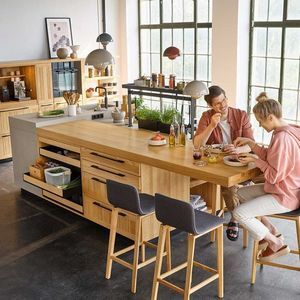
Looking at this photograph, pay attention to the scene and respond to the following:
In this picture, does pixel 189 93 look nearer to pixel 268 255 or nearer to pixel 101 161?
pixel 101 161

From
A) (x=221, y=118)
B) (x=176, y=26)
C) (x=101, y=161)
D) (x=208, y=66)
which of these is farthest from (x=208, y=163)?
(x=176, y=26)

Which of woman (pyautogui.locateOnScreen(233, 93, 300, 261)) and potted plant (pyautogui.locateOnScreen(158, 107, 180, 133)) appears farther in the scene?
potted plant (pyautogui.locateOnScreen(158, 107, 180, 133))

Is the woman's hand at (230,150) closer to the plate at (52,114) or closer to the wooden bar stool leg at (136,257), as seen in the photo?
the wooden bar stool leg at (136,257)

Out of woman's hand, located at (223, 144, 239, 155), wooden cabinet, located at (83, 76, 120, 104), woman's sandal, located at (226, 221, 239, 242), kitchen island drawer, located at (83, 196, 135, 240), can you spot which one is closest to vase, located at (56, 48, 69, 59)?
wooden cabinet, located at (83, 76, 120, 104)

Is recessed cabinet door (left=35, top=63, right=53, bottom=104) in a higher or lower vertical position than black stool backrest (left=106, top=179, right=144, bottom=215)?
higher

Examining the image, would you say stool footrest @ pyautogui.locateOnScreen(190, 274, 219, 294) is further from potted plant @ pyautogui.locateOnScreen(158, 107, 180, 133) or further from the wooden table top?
potted plant @ pyautogui.locateOnScreen(158, 107, 180, 133)

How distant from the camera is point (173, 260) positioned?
13.8 feet

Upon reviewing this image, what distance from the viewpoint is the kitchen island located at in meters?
3.78

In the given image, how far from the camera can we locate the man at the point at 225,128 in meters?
4.31

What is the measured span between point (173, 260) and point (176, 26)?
5.60 m

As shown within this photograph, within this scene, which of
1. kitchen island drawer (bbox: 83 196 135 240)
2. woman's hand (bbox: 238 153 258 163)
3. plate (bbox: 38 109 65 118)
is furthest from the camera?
Result: plate (bbox: 38 109 65 118)

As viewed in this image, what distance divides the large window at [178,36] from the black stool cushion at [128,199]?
4998mm

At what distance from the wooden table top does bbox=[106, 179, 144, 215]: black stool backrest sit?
447 millimetres

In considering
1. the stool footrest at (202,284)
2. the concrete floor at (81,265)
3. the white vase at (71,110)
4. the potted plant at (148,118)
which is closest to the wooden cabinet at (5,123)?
the white vase at (71,110)
